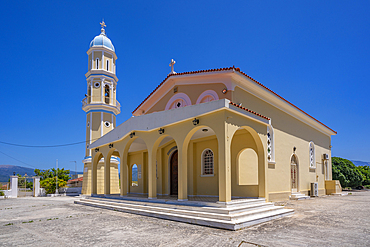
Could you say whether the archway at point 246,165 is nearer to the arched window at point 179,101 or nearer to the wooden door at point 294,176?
the arched window at point 179,101

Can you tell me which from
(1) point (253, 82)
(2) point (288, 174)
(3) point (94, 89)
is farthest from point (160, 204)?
(3) point (94, 89)

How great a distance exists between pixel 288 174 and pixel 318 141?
7.11m

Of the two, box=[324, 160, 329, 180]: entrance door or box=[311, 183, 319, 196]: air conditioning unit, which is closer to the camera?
box=[311, 183, 319, 196]: air conditioning unit

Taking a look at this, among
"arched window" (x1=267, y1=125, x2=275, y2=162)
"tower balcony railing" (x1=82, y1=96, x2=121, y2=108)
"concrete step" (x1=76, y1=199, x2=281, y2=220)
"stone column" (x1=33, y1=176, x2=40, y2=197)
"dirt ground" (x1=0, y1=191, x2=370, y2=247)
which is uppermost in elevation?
"tower balcony railing" (x1=82, y1=96, x2=121, y2=108)

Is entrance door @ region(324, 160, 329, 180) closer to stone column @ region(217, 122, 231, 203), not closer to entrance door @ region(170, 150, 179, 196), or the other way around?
entrance door @ region(170, 150, 179, 196)

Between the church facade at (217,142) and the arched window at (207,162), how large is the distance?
1.9 inches

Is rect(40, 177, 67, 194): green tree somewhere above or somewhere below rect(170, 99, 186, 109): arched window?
below

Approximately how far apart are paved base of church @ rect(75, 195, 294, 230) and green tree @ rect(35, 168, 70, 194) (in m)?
22.6

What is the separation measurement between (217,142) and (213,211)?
4.70 meters

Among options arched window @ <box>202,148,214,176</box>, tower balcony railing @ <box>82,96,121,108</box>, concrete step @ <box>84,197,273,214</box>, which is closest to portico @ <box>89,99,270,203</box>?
arched window @ <box>202,148,214,176</box>

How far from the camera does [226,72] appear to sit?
11734 mm

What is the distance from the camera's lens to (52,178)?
31.0 metres

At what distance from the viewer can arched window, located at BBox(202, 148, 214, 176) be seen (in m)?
12.8

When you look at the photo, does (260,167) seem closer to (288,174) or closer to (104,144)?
(288,174)
